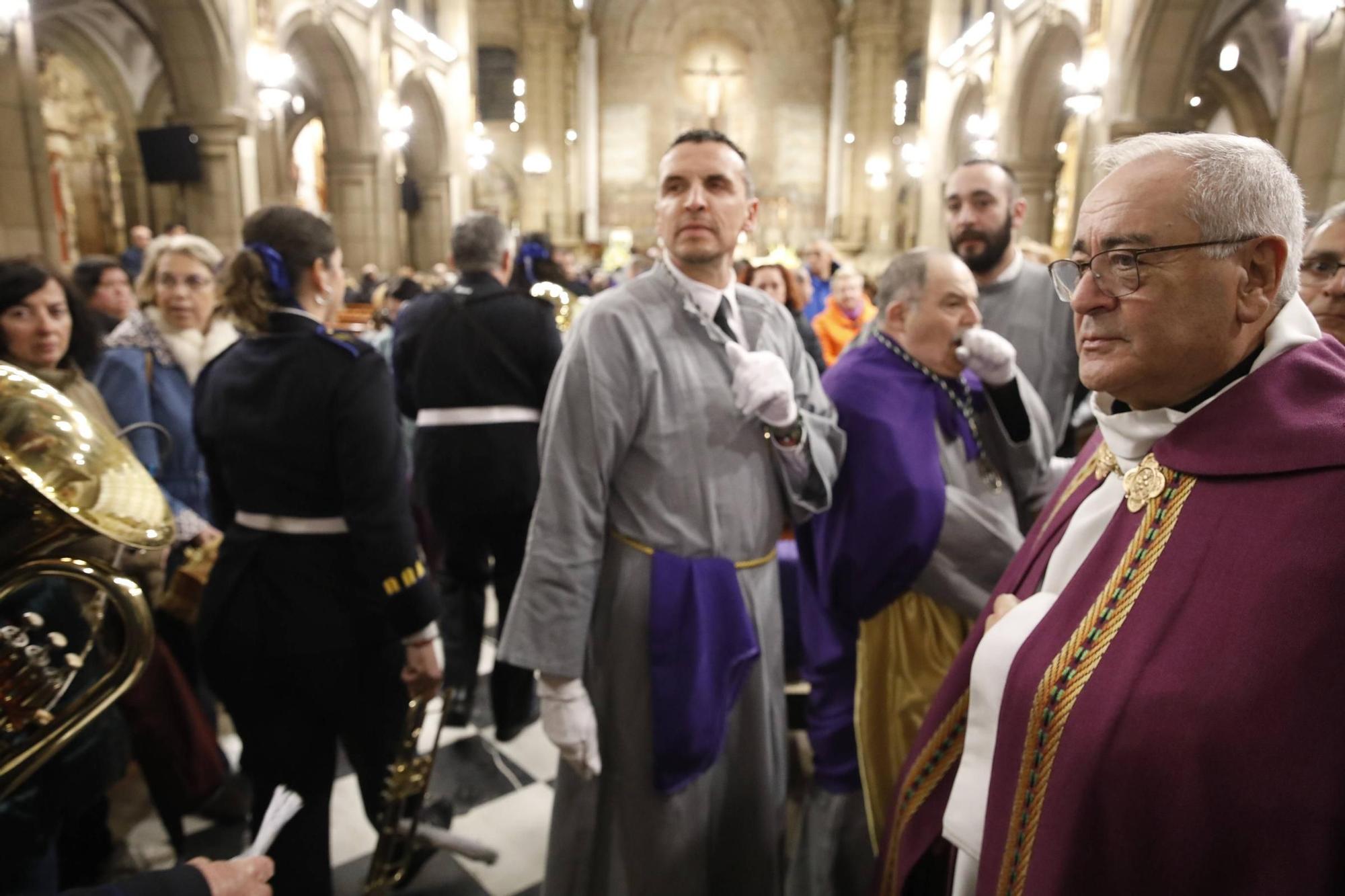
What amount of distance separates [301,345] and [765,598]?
1320 mm

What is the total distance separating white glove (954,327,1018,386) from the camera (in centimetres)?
213

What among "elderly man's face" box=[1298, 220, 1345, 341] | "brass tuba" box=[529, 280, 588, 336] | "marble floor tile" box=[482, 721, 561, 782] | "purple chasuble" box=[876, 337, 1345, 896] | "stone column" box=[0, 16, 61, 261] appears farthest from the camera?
"stone column" box=[0, 16, 61, 261]

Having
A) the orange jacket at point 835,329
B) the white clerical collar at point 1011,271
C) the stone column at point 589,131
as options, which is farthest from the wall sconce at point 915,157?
the white clerical collar at point 1011,271

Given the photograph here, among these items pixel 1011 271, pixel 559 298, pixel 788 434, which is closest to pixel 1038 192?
pixel 559 298

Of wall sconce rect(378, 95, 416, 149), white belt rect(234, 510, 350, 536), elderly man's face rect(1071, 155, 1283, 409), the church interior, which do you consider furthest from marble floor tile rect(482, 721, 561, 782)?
wall sconce rect(378, 95, 416, 149)

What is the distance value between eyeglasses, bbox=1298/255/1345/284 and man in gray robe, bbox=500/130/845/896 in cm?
116

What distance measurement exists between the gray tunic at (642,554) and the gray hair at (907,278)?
0.42m

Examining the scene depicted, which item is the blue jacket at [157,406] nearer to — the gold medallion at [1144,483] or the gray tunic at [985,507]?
the gray tunic at [985,507]

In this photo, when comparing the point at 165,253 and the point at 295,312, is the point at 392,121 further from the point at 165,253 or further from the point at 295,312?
the point at 295,312

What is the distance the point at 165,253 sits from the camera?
3.21m

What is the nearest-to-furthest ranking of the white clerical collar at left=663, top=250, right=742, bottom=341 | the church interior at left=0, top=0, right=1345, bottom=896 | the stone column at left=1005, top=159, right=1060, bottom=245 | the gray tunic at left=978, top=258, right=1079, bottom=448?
the white clerical collar at left=663, top=250, right=742, bottom=341, the gray tunic at left=978, top=258, right=1079, bottom=448, the church interior at left=0, top=0, right=1345, bottom=896, the stone column at left=1005, top=159, right=1060, bottom=245

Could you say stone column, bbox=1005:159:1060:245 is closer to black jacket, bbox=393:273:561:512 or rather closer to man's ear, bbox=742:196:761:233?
black jacket, bbox=393:273:561:512

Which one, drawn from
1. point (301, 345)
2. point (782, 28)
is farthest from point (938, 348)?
point (782, 28)

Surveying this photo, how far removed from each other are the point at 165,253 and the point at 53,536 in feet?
7.88
